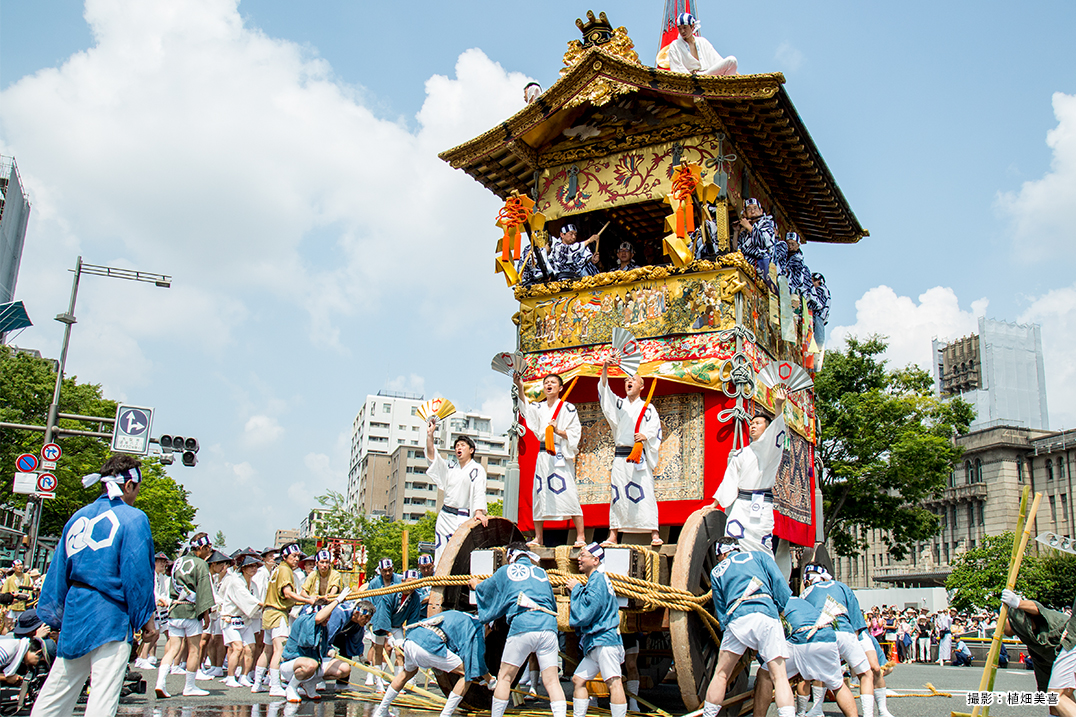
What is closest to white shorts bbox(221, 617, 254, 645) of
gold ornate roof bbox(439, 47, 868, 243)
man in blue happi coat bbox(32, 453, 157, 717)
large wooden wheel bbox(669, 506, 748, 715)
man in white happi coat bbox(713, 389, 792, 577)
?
man in blue happi coat bbox(32, 453, 157, 717)

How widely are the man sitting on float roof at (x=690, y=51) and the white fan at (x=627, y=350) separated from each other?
4248mm

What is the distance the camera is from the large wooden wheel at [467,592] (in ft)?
25.4

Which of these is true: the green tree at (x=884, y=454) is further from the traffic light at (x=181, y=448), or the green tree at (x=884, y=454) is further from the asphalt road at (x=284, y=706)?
the traffic light at (x=181, y=448)

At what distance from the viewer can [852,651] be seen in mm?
7703

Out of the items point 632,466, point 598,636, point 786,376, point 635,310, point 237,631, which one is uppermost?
point 635,310

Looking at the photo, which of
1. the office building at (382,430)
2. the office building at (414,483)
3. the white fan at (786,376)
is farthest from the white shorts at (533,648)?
the office building at (382,430)

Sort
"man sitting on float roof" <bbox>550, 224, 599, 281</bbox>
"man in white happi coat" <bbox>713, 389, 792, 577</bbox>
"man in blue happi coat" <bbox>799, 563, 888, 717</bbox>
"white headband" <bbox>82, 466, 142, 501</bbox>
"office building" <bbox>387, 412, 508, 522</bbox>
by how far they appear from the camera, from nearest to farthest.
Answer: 1. "white headband" <bbox>82, 466, 142, 501</bbox>
2. "man in blue happi coat" <bbox>799, 563, 888, 717</bbox>
3. "man in white happi coat" <bbox>713, 389, 792, 577</bbox>
4. "man sitting on float roof" <bbox>550, 224, 599, 281</bbox>
5. "office building" <bbox>387, 412, 508, 522</bbox>

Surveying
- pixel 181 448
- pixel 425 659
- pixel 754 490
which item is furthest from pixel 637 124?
pixel 181 448

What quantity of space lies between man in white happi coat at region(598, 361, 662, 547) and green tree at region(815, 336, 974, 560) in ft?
51.5

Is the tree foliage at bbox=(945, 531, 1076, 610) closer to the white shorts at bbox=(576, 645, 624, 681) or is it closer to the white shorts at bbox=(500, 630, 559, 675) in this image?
the white shorts at bbox=(576, 645, 624, 681)

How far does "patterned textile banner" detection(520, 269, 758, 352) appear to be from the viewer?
9898 millimetres

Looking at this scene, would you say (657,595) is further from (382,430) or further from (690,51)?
(382,430)

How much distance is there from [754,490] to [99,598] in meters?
5.79

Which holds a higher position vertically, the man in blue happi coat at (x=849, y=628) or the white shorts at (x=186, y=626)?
the man in blue happi coat at (x=849, y=628)
